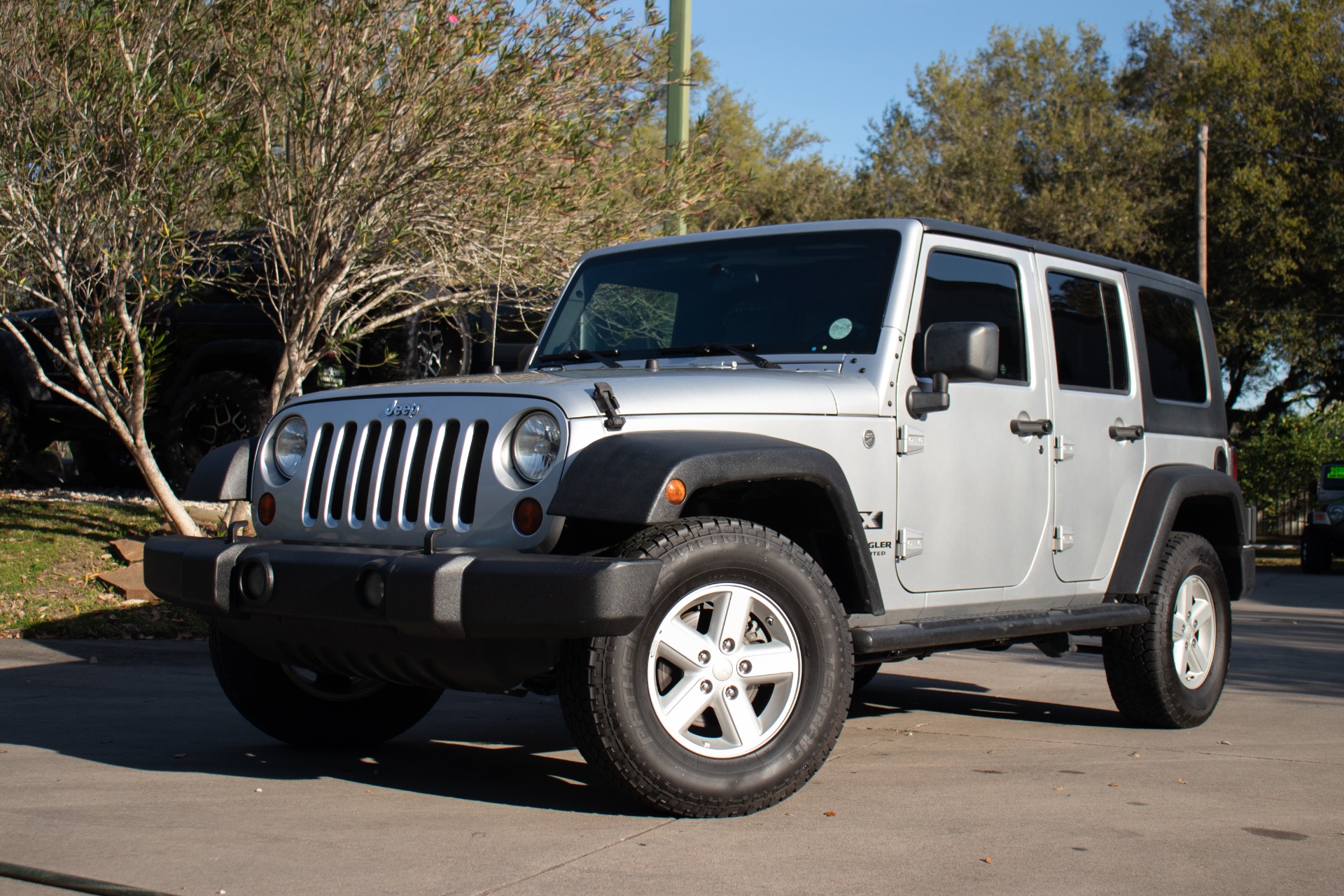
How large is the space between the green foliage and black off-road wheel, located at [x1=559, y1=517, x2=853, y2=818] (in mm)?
21995

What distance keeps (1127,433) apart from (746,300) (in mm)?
1949

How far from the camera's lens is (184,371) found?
11508mm

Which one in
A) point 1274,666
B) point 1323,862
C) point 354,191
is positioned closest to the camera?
point 1323,862

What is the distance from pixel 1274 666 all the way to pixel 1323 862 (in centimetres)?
519

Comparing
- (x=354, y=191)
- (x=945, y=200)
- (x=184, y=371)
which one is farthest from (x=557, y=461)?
(x=945, y=200)

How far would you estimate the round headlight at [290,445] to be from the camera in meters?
4.83

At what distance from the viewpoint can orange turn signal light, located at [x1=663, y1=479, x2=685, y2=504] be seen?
3.96m

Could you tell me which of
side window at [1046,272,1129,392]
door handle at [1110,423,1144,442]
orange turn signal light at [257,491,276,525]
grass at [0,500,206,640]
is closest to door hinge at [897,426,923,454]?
side window at [1046,272,1129,392]

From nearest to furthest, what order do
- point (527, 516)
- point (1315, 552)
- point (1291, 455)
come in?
point (527, 516) → point (1315, 552) → point (1291, 455)

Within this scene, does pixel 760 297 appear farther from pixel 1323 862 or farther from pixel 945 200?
pixel 945 200

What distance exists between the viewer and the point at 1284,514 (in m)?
26.1

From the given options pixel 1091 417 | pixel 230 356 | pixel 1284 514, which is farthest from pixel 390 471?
pixel 1284 514

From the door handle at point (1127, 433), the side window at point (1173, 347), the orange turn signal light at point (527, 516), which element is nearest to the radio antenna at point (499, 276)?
the orange turn signal light at point (527, 516)

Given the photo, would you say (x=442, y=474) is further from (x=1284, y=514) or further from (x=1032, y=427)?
(x=1284, y=514)
